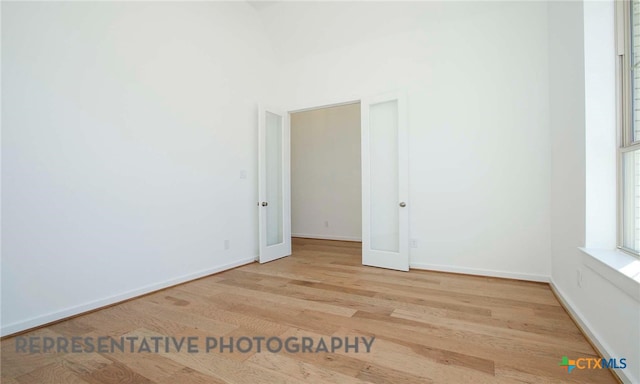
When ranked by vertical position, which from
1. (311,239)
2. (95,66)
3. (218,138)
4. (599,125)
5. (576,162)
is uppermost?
(95,66)

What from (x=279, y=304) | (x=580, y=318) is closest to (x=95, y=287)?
(x=279, y=304)

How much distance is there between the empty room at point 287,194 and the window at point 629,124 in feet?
0.05

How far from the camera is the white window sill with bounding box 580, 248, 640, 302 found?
4.40 feet

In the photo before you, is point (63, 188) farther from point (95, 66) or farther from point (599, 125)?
point (599, 125)

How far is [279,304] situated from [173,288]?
132 centimetres

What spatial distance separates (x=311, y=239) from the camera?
243 inches

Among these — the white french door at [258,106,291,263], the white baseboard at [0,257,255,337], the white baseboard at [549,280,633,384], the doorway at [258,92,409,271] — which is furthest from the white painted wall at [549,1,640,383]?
the white baseboard at [0,257,255,337]

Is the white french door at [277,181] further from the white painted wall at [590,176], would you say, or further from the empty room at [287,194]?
the white painted wall at [590,176]

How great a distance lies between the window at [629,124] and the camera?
5.58ft

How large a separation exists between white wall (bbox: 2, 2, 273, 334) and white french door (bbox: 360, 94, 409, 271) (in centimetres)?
180

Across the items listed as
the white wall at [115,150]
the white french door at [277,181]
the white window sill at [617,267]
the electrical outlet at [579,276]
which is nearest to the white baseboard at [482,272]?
the electrical outlet at [579,276]

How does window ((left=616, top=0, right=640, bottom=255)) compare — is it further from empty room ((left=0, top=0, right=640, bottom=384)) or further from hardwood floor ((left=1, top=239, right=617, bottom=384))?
hardwood floor ((left=1, top=239, right=617, bottom=384))

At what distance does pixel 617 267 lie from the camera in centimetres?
150

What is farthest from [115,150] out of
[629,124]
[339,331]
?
[629,124]
